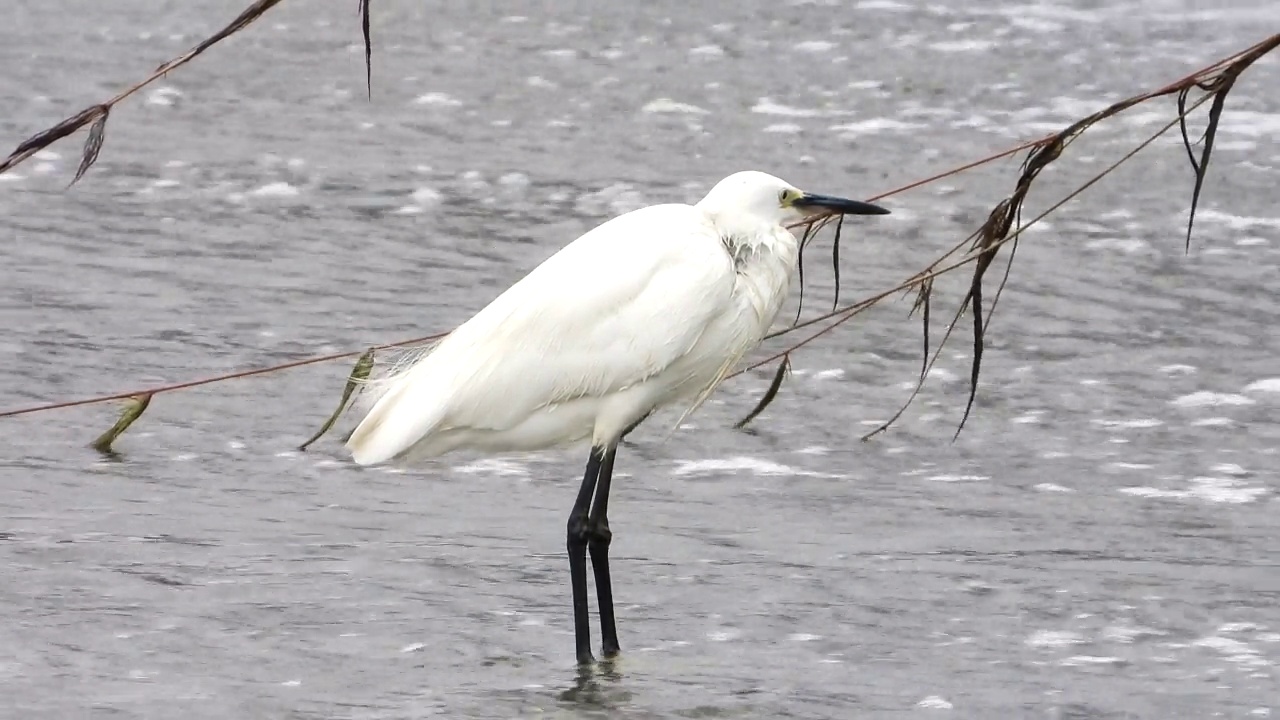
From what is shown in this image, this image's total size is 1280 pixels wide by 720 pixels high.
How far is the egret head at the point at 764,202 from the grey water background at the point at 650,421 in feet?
2.99

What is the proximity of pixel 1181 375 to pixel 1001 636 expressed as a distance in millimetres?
2440

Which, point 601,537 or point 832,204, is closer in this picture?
point 832,204

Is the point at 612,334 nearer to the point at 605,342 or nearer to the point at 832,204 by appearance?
the point at 605,342

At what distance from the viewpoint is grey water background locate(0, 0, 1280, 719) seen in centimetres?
422

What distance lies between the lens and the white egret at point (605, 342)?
4254 millimetres

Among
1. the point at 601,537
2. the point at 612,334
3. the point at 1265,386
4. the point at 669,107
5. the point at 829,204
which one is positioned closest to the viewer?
the point at 612,334

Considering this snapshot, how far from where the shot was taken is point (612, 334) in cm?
429

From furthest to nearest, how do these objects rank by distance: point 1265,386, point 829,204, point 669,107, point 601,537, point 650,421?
point 669,107 < point 1265,386 < point 650,421 < point 601,537 < point 829,204

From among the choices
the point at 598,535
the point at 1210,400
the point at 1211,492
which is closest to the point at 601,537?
the point at 598,535

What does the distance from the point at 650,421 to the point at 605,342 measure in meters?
2.02

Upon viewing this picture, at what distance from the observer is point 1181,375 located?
6562mm

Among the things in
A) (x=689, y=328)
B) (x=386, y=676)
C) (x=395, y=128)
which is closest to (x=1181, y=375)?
(x=689, y=328)

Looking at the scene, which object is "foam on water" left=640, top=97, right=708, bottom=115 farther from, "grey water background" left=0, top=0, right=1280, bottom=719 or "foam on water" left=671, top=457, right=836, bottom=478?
"foam on water" left=671, top=457, right=836, bottom=478

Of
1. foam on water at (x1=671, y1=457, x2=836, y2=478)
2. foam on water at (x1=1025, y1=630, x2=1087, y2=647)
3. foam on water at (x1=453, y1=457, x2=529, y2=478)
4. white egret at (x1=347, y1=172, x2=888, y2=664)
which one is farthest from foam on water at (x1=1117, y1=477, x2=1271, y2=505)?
foam on water at (x1=453, y1=457, x2=529, y2=478)
